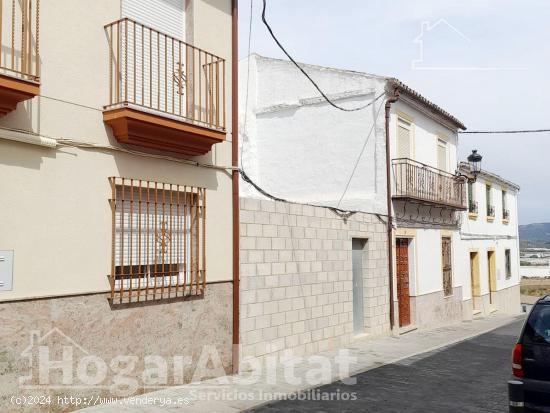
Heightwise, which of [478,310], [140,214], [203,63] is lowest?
[478,310]

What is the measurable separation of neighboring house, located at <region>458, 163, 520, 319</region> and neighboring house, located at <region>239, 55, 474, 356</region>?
66.9 inches

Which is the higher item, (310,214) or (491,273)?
(310,214)

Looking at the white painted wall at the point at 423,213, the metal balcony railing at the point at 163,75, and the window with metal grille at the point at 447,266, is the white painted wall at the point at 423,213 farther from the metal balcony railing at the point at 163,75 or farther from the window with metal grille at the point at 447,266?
the metal balcony railing at the point at 163,75

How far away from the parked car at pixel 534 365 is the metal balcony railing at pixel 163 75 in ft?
16.2

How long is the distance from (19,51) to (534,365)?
21.0 ft

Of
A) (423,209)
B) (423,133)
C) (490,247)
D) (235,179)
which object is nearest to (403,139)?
(423,133)

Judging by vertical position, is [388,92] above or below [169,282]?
above

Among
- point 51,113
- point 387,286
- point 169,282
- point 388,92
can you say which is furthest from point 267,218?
point 388,92

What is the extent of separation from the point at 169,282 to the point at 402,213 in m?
8.53

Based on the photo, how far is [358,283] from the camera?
12.4 metres

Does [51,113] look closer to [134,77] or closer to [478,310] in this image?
[134,77]

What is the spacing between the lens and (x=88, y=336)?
625cm

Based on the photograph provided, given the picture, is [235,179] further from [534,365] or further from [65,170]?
[534,365]

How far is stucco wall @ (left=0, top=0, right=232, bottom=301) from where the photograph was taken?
18.6 feet
